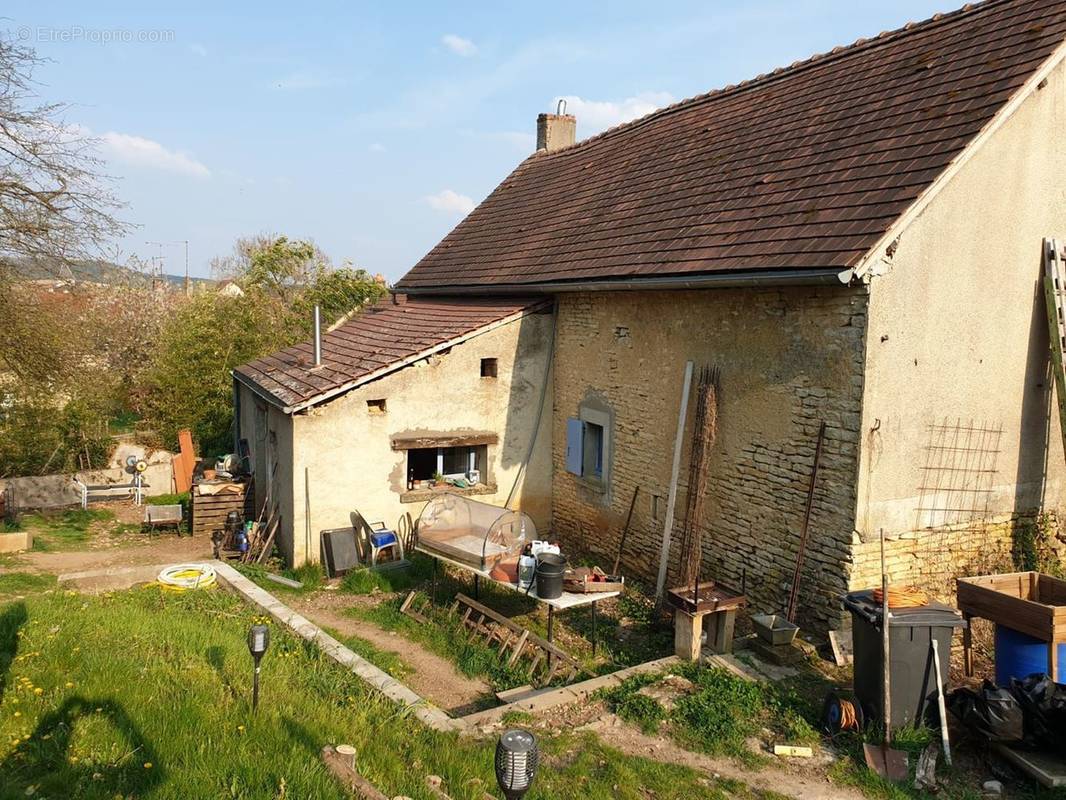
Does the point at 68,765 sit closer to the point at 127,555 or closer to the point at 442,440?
the point at 442,440

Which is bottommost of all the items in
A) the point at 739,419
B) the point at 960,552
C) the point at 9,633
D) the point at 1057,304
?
the point at 9,633

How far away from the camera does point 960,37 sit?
32.3 ft

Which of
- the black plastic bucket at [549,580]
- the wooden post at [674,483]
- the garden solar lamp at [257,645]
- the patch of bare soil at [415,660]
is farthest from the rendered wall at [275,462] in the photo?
the garden solar lamp at [257,645]

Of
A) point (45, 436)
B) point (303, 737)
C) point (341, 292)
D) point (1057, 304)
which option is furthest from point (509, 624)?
point (341, 292)

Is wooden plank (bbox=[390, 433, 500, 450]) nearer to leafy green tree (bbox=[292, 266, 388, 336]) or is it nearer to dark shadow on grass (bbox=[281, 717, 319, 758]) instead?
dark shadow on grass (bbox=[281, 717, 319, 758])

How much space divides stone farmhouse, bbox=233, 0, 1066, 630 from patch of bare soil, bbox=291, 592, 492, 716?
1.50 metres

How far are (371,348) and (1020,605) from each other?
32.8 ft

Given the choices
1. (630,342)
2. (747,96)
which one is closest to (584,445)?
(630,342)

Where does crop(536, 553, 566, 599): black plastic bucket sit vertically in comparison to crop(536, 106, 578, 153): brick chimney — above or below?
below

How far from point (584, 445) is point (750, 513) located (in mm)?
3767

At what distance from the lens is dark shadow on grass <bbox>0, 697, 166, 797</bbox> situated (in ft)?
14.9

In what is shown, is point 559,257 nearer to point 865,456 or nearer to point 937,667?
point 865,456

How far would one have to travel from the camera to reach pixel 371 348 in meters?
13.2

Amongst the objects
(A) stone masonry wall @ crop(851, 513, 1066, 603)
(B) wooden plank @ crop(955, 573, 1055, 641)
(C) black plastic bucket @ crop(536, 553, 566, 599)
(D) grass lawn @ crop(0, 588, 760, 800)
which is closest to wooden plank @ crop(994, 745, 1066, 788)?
(B) wooden plank @ crop(955, 573, 1055, 641)
